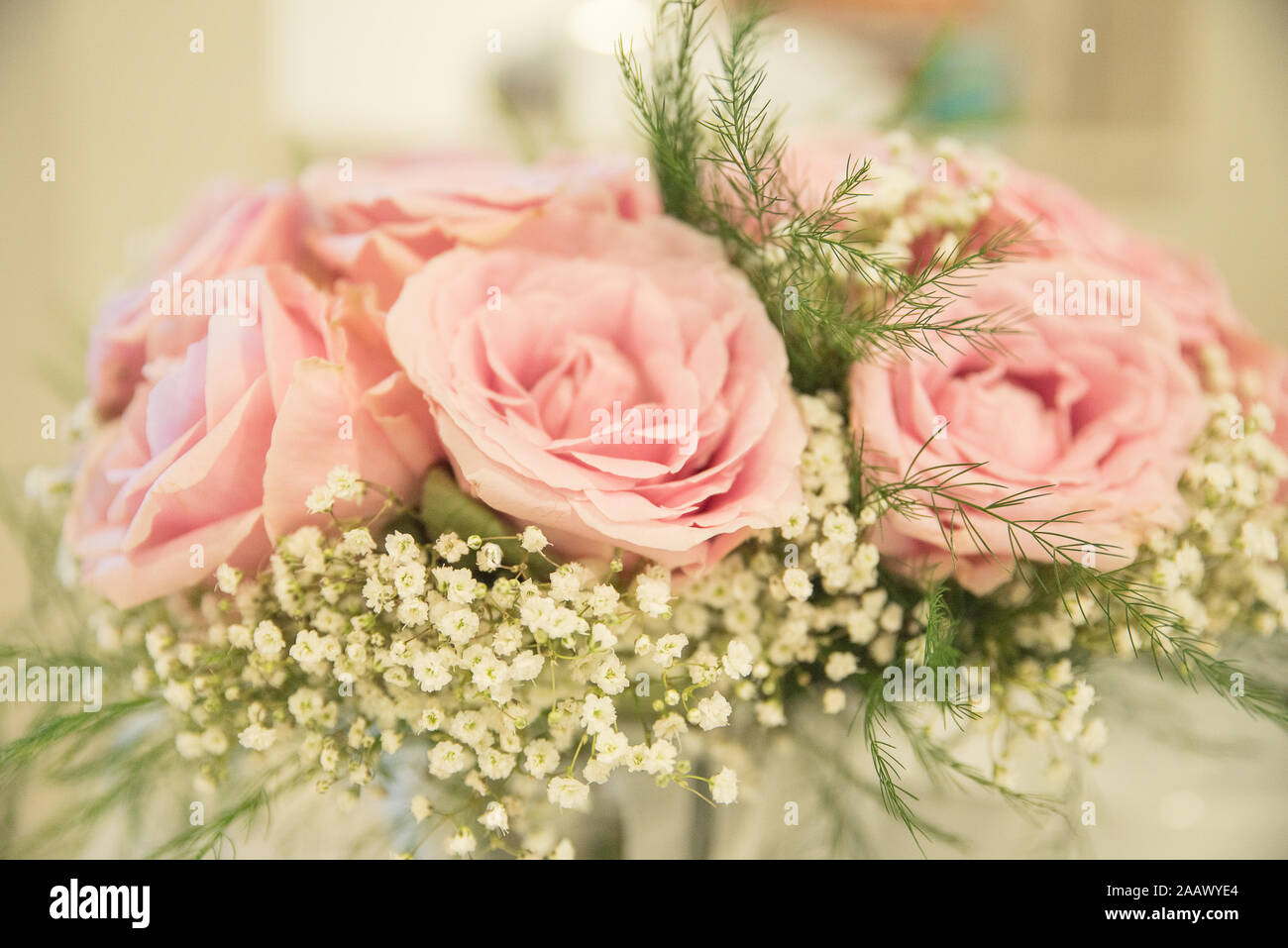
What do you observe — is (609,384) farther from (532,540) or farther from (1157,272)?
(1157,272)

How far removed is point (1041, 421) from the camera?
0.43 metres

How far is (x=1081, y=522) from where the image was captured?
1.27ft

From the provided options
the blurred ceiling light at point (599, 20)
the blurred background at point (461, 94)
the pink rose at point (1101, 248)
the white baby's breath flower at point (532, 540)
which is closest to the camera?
the white baby's breath flower at point (532, 540)

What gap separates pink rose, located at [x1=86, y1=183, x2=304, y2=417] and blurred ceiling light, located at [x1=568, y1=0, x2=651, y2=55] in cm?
126

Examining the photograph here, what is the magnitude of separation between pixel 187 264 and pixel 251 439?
0.38 feet

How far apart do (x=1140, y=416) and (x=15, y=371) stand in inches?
66.8

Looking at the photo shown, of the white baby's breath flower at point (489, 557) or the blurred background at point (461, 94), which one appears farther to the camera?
the blurred background at point (461, 94)

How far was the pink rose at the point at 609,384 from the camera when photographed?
0.35m

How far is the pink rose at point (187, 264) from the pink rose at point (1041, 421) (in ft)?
1.05

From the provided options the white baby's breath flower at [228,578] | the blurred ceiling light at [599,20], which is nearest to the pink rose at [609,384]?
the white baby's breath flower at [228,578]

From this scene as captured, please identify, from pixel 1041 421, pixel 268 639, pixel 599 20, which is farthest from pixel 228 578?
pixel 599 20

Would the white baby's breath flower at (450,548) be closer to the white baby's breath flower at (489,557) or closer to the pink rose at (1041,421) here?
the white baby's breath flower at (489,557)
